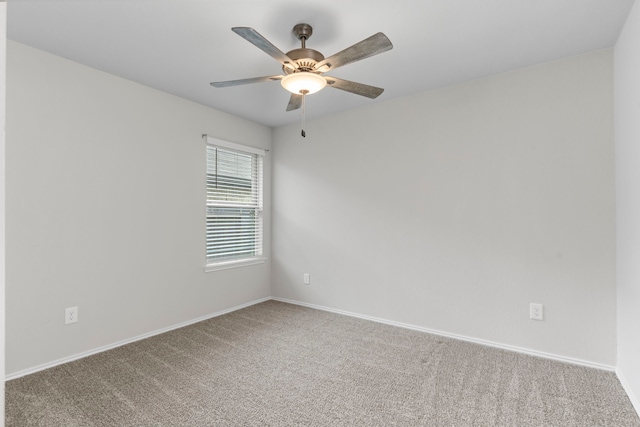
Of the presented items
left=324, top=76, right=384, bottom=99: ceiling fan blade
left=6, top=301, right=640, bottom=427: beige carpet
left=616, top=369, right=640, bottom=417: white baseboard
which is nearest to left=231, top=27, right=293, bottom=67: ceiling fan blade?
left=324, top=76, right=384, bottom=99: ceiling fan blade

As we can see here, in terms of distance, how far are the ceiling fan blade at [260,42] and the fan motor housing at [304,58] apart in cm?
5

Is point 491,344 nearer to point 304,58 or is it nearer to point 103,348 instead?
point 304,58

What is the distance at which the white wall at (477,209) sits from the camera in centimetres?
246

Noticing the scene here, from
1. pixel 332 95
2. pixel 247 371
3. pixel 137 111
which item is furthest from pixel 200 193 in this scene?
pixel 247 371

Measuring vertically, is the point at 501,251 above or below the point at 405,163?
below

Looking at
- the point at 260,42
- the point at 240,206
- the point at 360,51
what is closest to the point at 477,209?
the point at 360,51

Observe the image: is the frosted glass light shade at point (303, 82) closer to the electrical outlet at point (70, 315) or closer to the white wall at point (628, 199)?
the white wall at point (628, 199)

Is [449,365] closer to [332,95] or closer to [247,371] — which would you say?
[247,371]

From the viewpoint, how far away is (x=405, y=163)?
335 centimetres

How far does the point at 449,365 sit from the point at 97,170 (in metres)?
3.20

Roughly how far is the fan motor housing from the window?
189cm

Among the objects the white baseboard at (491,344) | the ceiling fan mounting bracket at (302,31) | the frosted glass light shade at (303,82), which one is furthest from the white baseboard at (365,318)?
the ceiling fan mounting bracket at (302,31)

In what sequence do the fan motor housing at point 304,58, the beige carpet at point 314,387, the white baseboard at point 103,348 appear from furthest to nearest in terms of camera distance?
the white baseboard at point 103,348 < the fan motor housing at point 304,58 < the beige carpet at point 314,387

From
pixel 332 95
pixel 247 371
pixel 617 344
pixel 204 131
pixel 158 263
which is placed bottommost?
pixel 247 371
